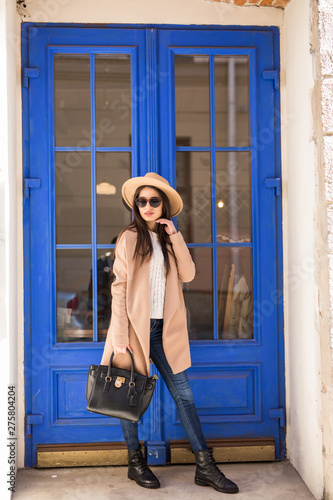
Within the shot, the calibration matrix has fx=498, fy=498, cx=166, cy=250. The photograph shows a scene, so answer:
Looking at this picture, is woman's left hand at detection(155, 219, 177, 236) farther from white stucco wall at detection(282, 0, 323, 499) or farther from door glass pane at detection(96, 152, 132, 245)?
white stucco wall at detection(282, 0, 323, 499)

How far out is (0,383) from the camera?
307cm

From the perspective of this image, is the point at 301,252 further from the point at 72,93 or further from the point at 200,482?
the point at 72,93

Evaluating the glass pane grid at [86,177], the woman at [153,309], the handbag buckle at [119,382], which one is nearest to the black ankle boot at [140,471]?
the woman at [153,309]

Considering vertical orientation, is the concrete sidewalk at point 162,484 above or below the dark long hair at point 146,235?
below

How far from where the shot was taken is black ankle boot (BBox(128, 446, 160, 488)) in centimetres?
317

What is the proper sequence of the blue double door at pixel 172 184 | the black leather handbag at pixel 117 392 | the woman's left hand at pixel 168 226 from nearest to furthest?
1. the black leather handbag at pixel 117 392
2. the woman's left hand at pixel 168 226
3. the blue double door at pixel 172 184

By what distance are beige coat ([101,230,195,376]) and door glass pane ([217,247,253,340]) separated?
22.3 inches

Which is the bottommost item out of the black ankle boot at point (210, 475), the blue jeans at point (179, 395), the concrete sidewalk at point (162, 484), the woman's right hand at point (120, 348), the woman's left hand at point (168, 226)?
the concrete sidewalk at point (162, 484)

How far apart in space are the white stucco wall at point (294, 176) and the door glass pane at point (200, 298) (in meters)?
0.55

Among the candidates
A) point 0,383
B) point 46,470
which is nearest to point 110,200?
A: point 0,383

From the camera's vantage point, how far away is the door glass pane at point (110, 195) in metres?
3.63

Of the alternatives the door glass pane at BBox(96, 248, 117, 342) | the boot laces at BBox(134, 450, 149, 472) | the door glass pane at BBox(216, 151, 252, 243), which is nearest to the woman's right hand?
the door glass pane at BBox(96, 248, 117, 342)

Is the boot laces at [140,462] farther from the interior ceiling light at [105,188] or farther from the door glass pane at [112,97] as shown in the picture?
the door glass pane at [112,97]

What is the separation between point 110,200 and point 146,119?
640mm
